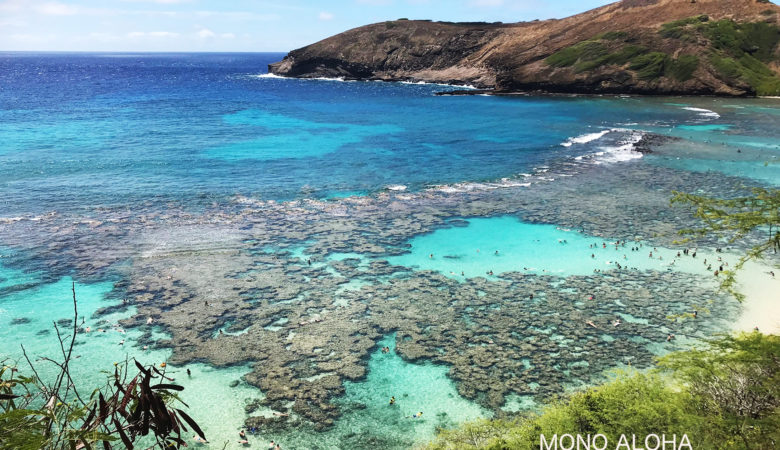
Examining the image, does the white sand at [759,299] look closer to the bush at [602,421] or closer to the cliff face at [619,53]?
the bush at [602,421]

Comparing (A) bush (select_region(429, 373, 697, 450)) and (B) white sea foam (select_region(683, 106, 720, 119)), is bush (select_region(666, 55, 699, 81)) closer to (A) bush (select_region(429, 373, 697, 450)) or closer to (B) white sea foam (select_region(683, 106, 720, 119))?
(B) white sea foam (select_region(683, 106, 720, 119))

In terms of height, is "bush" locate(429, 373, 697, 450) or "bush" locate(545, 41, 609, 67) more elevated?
"bush" locate(545, 41, 609, 67)

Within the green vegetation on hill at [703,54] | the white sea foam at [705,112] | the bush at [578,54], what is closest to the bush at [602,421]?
the white sea foam at [705,112]

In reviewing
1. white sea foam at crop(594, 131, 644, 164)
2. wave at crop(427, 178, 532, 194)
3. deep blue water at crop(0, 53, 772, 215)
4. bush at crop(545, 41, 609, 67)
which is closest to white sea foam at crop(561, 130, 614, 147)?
deep blue water at crop(0, 53, 772, 215)

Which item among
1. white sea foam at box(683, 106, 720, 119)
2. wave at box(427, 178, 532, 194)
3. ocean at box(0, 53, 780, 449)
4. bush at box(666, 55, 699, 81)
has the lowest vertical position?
ocean at box(0, 53, 780, 449)

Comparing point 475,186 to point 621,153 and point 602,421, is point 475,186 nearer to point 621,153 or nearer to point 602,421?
point 621,153
